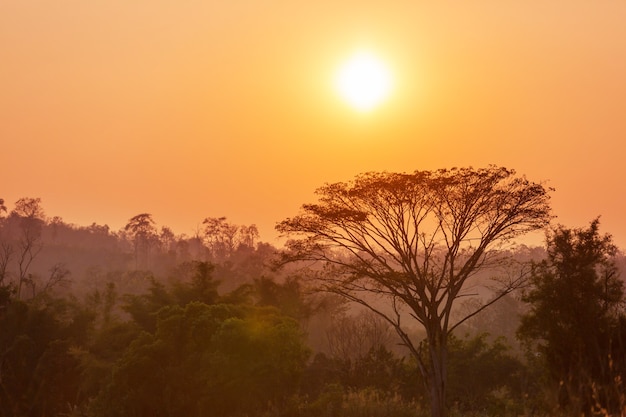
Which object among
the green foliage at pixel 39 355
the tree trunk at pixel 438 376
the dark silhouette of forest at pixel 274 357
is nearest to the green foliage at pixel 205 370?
the dark silhouette of forest at pixel 274 357

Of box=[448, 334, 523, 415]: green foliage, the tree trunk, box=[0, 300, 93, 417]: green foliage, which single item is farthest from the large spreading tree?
box=[0, 300, 93, 417]: green foliage

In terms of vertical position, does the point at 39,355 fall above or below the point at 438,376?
above

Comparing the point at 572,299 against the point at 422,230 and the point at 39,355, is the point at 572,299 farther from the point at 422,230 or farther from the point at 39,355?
the point at 39,355

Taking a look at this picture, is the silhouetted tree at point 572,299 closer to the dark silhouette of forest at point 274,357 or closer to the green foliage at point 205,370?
the dark silhouette of forest at point 274,357

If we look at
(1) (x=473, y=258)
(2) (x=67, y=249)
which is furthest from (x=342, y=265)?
(2) (x=67, y=249)

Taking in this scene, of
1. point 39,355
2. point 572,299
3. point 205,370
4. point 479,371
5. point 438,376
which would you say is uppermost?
point 572,299

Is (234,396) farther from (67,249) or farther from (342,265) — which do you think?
(67,249)

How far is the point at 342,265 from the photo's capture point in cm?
2806

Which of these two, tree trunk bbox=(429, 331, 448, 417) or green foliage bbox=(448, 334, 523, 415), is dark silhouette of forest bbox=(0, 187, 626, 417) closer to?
green foliage bbox=(448, 334, 523, 415)

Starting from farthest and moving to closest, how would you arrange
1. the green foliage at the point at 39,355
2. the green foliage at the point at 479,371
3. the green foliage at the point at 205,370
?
the green foliage at the point at 39,355 → the green foliage at the point at 479,371 → the green foliage at the point at 205,370

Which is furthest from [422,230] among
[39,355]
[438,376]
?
[39,355]

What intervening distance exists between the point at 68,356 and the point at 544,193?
31.0 metres

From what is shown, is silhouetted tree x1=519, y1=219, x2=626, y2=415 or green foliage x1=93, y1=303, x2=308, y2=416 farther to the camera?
green foliage x1=93, y1=303, x2=308, y2=416

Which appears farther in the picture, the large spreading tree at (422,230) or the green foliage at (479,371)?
the green foliage at (479,371)
